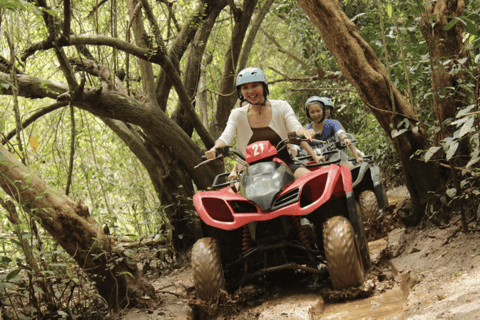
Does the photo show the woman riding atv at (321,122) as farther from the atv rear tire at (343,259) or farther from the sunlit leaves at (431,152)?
the atv rear tire at (343,259)

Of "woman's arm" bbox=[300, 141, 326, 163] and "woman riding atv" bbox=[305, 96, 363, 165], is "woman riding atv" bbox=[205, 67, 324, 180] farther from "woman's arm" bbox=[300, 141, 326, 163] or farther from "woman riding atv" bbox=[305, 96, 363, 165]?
"woman riding atv" bbox=[305, 96, 363, 165]

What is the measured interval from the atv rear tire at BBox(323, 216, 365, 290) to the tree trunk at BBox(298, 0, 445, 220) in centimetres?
131

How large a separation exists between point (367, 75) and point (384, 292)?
2.11 metres

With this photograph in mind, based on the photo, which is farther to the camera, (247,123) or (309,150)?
(309,150)

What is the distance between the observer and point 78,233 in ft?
13.7

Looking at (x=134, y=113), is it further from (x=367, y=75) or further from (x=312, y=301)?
(x=312, y=301)

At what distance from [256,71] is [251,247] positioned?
1.72 m

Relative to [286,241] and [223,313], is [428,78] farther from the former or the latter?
[223,313]

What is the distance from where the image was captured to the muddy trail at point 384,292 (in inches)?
127

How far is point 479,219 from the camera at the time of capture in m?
4.24

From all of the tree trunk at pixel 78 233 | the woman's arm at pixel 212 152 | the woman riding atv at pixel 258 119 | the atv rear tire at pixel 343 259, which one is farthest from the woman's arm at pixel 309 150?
the tree trunk at pixel 78 233

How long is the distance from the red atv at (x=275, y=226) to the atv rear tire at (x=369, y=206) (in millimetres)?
1880

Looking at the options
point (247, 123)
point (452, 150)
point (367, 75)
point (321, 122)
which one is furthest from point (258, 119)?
point (321, 122)

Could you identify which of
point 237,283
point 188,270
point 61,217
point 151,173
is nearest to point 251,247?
point 237,283
